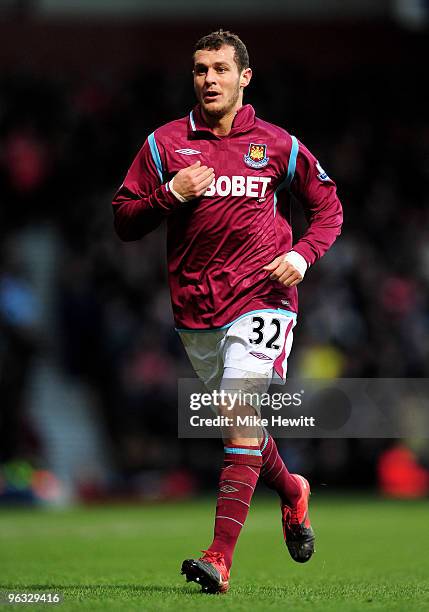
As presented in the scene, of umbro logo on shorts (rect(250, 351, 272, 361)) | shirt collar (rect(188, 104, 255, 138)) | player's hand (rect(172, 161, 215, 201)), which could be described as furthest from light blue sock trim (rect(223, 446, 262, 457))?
shirt collar (rect(188, 104, 255, 138))

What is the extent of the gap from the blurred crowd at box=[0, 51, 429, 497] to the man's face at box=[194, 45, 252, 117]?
27.4ft

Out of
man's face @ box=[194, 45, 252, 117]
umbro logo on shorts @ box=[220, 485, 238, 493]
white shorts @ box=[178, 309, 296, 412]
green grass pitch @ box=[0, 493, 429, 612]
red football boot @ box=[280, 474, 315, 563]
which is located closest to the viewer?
green grass pitch @ box=[0, 493, 429, 612]

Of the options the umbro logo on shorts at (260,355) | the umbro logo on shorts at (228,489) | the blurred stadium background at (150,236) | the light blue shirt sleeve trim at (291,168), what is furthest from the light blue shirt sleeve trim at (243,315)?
the blurred stadium background at (150,236)

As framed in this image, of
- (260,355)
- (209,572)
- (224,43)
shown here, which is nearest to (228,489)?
(209,572)

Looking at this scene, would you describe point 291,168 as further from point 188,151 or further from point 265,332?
point 265,332

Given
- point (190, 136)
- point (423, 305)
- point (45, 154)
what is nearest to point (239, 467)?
point (190, 136)

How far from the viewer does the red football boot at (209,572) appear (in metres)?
5.46

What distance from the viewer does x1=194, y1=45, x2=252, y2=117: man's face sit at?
6.04 meters

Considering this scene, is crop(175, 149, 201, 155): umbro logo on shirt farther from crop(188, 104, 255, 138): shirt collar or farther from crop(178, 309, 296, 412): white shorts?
crop(178, 309, 296, 412): white shorts

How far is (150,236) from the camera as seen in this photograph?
16.2 meters

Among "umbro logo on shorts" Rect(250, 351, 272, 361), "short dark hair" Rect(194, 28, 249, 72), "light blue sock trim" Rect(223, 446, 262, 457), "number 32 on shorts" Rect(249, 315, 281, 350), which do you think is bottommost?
"light blue sock trim" Rect(223, 446, 262, 457)

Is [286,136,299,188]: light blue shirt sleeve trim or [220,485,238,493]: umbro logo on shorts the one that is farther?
[286,136,299,188]: light blue shirt sleeve trim

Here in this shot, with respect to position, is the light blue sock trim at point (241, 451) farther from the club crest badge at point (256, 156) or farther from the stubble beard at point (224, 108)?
the stubble beard at point (224, 108)

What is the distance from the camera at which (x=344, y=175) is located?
57.4 ft
